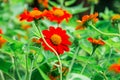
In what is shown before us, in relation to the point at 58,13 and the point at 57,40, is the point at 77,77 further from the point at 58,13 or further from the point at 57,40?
the point at 58,13

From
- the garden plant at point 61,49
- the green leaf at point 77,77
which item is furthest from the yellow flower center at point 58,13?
the green leaf at point 77,77

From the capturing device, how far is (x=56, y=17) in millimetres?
1345

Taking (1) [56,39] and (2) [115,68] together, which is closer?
(1) [56,39]

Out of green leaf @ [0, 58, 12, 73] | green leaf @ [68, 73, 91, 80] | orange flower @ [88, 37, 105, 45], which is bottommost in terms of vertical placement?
green leaf @ [0, 58, 12, 73]

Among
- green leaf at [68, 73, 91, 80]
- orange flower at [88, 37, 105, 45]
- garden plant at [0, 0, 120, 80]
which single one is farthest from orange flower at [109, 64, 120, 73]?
green leaf at [68, 73, 91, 80]

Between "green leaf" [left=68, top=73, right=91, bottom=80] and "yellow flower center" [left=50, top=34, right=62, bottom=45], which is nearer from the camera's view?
"green leaf" [left=68, top=73, right=91, bottom=80]

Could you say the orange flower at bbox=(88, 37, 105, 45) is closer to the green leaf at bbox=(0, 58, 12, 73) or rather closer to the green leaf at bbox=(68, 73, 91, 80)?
the green leaf at bbox=(68, 73, 91, 80)

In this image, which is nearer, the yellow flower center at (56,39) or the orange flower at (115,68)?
the yellow flower center at (56,39)

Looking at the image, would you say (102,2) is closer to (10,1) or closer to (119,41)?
(10,1)

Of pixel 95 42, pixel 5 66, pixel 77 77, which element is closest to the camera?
pixel 77 77

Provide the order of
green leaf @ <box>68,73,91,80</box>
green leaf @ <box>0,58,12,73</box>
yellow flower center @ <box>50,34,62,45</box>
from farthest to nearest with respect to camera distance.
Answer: green leaf @ <box>0,58,12,73</box> → yellow flower center @ <box>50,34,62,45</box> → green leaf @ <box>68,73,91,80</box>

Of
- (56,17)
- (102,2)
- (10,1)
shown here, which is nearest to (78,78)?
(56,17)

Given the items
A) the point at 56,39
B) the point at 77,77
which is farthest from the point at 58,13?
the point at 77,77

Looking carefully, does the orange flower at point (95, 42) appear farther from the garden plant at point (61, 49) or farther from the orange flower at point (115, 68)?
the orange flower at point (115, 68)
